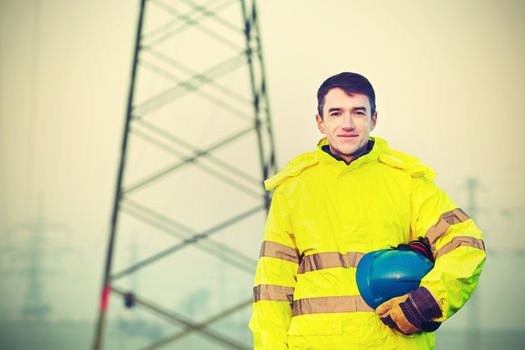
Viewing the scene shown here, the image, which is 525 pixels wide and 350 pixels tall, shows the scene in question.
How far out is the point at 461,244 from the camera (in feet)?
9.02

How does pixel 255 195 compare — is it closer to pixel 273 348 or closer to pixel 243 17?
pixel 243 17

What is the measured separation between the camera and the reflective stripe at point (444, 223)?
2.82 metres

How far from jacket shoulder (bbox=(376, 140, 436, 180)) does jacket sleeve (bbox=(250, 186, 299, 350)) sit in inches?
16.6

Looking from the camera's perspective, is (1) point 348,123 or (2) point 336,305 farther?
(1) point 348,123

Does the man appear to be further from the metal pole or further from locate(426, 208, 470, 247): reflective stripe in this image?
the metal pole

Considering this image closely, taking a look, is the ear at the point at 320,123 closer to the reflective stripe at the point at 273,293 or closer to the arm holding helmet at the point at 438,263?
the arm holding helmet at the point at 438,263

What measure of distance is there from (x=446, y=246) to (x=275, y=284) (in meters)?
0.64

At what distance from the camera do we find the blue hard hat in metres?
2.75

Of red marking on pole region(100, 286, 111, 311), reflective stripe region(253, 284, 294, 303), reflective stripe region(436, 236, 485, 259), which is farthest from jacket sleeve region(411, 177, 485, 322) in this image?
red marking on pole region(100, 286, 111, 311)

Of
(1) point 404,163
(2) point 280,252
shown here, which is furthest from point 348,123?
(2) point 280,252

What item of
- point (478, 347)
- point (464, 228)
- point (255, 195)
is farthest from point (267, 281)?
point (478, 347)

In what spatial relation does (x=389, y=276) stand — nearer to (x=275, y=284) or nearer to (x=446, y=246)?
(x=446, y=246)

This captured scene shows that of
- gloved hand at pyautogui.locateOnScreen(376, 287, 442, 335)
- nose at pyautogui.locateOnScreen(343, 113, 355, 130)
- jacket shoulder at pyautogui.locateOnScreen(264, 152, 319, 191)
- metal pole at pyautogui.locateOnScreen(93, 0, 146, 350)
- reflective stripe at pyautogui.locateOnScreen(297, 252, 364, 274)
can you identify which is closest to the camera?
gloved hand at pyautogui.locateOnScreen(376, 287, 442, 335)

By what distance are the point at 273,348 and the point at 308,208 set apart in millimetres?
533
